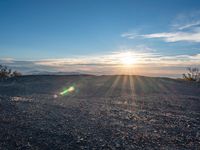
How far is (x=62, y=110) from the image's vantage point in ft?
41.1

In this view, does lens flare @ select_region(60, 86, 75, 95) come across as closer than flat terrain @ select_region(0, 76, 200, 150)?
No

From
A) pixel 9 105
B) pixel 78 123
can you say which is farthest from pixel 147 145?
pixel 9 105

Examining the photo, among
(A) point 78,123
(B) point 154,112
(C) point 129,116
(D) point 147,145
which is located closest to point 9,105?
(A) point 78,123

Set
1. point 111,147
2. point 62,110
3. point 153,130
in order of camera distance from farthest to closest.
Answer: point 62,110 → point 153,130 → point 111,147

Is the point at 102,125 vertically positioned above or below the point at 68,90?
below

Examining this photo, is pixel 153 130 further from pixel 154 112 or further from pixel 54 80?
pixel 54 80

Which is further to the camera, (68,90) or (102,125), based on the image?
(68,90)

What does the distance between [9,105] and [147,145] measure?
24.6 ft

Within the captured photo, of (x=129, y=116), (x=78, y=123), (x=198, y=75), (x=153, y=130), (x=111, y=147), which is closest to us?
(x=111, y=147)

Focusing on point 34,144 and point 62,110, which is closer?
point 34,144

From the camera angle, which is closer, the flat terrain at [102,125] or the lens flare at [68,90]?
the flat terrain at [102,125]

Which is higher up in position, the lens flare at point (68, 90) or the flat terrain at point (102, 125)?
the lens flare at point (68, 90)

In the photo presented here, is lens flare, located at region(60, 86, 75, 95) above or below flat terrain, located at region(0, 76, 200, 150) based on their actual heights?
above

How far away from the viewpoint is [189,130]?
373 inches
